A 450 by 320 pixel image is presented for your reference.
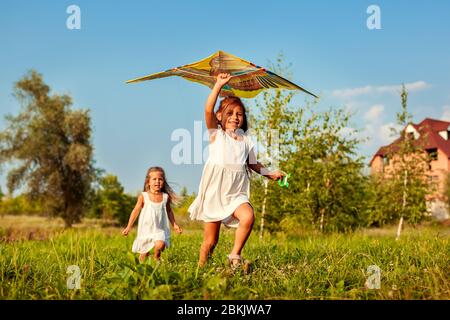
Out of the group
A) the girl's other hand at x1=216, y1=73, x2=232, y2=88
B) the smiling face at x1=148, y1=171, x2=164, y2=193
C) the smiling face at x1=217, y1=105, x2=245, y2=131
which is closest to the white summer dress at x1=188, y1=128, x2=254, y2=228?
the smiling face at x1=217, y1=105, x2=245, y2=131

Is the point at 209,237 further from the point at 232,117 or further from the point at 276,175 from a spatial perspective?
the point at 232,117

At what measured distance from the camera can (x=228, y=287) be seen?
3.74 m

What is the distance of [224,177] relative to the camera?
5016 mm

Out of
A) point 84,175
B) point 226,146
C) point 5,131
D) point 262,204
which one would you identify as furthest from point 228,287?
point 5,131

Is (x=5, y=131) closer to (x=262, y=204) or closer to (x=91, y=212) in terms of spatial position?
(x=91, y=212)

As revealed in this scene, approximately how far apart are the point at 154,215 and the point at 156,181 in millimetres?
524

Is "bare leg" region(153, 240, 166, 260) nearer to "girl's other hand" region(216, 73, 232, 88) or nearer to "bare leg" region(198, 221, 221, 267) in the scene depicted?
"bare leg" region(198, 221, 221, 267)

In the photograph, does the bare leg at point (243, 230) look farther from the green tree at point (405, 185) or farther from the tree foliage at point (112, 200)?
the tree foliage at point (112, 200)

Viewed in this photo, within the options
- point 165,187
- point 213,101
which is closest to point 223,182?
point 213,101

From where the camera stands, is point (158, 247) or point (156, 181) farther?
point (156, 181)

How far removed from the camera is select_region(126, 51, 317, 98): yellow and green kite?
5.02 meters

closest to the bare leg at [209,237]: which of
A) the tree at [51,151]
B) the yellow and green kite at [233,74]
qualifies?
the yellow and green kite at [233,74]
